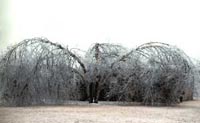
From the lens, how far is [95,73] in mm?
11438

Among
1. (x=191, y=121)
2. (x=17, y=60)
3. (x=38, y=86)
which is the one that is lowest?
(x=191, y=121)

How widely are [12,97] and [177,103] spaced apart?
4914mm

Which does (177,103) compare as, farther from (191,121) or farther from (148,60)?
(191,121)

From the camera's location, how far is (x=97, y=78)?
1154 centimetres

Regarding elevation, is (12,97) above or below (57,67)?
below

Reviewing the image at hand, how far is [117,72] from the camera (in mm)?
11344

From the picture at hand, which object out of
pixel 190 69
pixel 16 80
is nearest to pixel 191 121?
pixel 190 69

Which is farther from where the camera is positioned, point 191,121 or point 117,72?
point 117,72

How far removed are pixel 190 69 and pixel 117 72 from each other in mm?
2044

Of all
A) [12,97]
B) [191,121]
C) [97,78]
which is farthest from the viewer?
[97,78]

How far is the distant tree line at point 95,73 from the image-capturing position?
10109 millimetres

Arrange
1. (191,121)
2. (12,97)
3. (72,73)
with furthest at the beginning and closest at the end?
(72,73)
(12,97)
(191,121)

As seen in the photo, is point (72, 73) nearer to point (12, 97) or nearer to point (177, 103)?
point (12, 97)

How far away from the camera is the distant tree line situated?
1011cm
